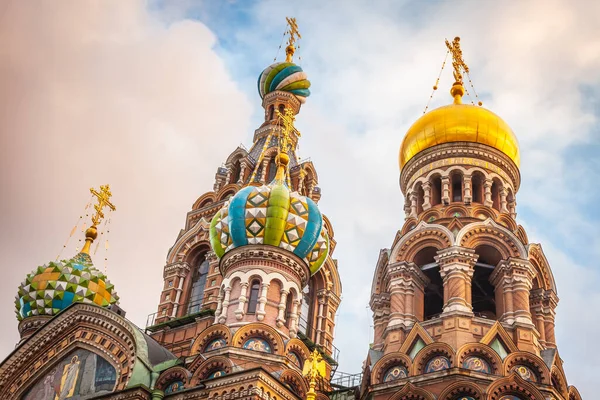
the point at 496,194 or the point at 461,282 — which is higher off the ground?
the point at 496,194

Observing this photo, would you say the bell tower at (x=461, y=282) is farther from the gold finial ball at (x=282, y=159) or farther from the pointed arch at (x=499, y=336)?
the gold finial ball at (x=282, y=159)

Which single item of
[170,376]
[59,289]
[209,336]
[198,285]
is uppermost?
[198,285]

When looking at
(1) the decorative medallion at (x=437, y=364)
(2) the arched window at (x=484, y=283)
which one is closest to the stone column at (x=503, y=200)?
(2) the arched window at (x=484, y=283)

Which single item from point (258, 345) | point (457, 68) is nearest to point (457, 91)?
point (457, 68)

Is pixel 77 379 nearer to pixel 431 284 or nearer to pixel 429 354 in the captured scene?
pixel 429 354

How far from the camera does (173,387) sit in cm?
1555

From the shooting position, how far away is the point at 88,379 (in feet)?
54.0

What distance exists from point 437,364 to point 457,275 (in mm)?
2046

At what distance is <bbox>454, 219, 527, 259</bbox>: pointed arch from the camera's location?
17.5 metres

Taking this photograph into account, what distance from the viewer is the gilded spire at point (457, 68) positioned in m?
21.1

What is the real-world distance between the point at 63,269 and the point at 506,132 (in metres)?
10.6

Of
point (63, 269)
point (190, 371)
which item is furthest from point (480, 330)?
point (63, 269)

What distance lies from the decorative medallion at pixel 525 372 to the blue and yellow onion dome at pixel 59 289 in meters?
10.1

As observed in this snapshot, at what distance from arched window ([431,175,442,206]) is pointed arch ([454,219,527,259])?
5.24 feet
